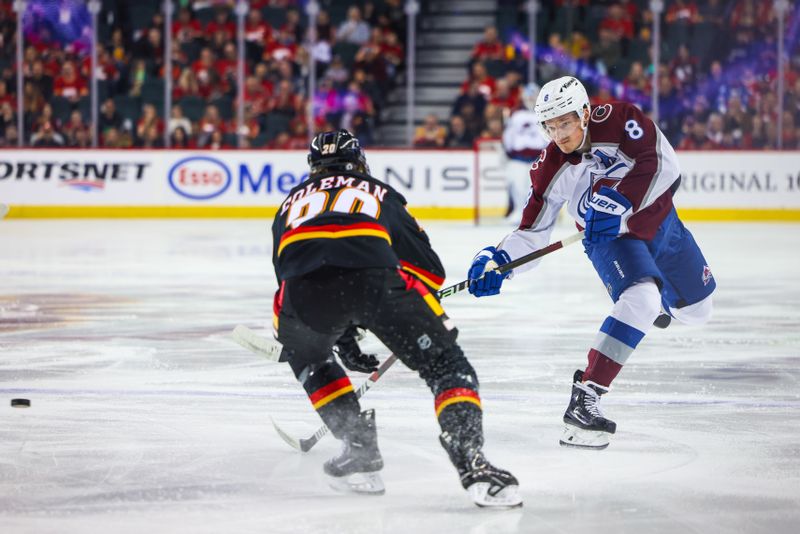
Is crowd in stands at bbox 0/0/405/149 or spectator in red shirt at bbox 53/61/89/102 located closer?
crowd in stands at bbox 0/0/405/149

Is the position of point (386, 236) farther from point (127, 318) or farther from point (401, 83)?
point (401, 83)

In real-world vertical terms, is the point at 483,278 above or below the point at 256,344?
above

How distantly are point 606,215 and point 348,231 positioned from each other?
3.50 ft

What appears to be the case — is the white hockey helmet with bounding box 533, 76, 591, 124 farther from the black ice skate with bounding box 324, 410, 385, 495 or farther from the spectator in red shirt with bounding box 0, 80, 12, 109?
the spectator in red shirt with bounding box 0, 80, 12, 109

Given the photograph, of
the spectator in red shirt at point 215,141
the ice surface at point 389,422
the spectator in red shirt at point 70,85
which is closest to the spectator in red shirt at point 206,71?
the spectator in red shirt at point 215,141

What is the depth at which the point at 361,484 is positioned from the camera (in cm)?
336

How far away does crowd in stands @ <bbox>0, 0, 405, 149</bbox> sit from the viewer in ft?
46.7

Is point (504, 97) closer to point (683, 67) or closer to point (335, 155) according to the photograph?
point (683, 67)

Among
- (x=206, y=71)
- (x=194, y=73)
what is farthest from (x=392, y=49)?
(x=194, y=73)

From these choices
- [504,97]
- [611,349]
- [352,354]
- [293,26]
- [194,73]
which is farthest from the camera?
[293,26]

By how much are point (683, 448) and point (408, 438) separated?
0.78m

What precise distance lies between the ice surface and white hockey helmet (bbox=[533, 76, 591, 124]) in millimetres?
945

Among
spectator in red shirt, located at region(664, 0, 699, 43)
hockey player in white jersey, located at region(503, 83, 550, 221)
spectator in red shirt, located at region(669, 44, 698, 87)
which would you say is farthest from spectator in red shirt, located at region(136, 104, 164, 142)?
spectator in red shirt, located at region(664, 0, 699, 43)

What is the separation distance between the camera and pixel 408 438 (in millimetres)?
3996
